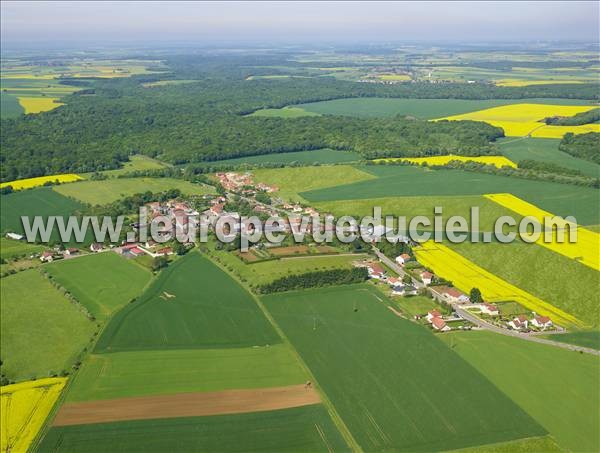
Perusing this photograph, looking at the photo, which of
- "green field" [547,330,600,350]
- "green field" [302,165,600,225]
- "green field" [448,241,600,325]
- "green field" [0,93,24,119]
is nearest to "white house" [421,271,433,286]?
"green field" [448,241,600,325]

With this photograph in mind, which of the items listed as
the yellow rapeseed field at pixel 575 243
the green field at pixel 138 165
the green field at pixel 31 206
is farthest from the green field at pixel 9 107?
the yellow rapeseed field at pixel 575 243

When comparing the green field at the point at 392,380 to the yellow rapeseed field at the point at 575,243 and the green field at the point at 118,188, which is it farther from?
the green field at the point at 118,188

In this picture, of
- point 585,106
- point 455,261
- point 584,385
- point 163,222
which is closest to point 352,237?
point 455,261

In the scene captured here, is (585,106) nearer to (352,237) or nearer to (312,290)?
(352,237)

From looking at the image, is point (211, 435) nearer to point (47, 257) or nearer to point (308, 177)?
point (47, 257)

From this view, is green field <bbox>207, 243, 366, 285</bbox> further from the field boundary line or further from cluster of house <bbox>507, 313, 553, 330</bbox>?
cluster of house <bbox>507, 313, 553, 330</bbox>
